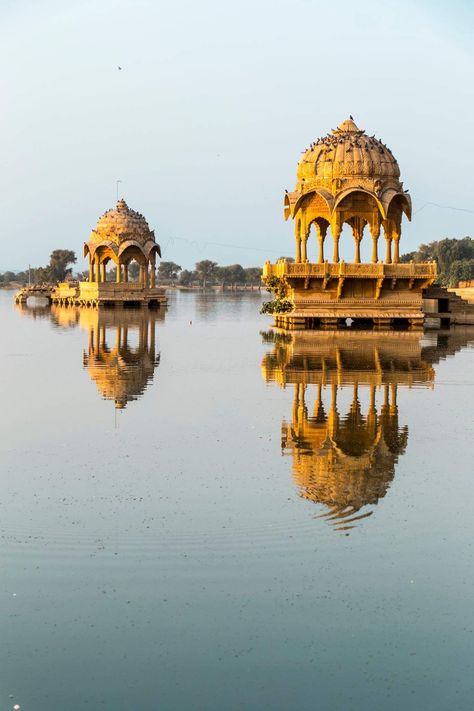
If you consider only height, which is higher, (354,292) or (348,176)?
(348,176)

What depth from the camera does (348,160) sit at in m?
44.9

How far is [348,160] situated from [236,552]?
38.3m

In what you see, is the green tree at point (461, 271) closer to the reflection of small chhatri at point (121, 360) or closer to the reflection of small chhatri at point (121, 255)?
the reflection of small chhatri at point (121, 255)

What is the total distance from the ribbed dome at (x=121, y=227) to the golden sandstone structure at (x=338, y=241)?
36803mm

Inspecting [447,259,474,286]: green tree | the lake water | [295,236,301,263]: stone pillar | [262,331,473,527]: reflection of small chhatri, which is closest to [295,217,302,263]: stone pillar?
[295,236,301,263]: stone pillar

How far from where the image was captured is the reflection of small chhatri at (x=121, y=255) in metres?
78.1

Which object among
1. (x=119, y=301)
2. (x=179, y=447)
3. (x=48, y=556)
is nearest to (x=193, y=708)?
(x=48, y=556)

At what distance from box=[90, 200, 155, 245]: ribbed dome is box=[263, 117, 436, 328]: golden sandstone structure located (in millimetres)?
36803

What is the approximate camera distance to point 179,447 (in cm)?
1414

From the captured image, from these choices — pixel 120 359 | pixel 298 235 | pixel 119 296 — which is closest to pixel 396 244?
pixel 298 235

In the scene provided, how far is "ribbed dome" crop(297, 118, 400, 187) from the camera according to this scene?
44906mm

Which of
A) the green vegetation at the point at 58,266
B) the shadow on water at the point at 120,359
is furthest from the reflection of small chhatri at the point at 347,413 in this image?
the green vegetation at the point at 58,266

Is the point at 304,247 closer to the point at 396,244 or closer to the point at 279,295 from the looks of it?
the point at 279,295

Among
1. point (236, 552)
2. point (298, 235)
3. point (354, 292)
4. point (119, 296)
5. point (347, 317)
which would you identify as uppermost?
point (298, 235)
